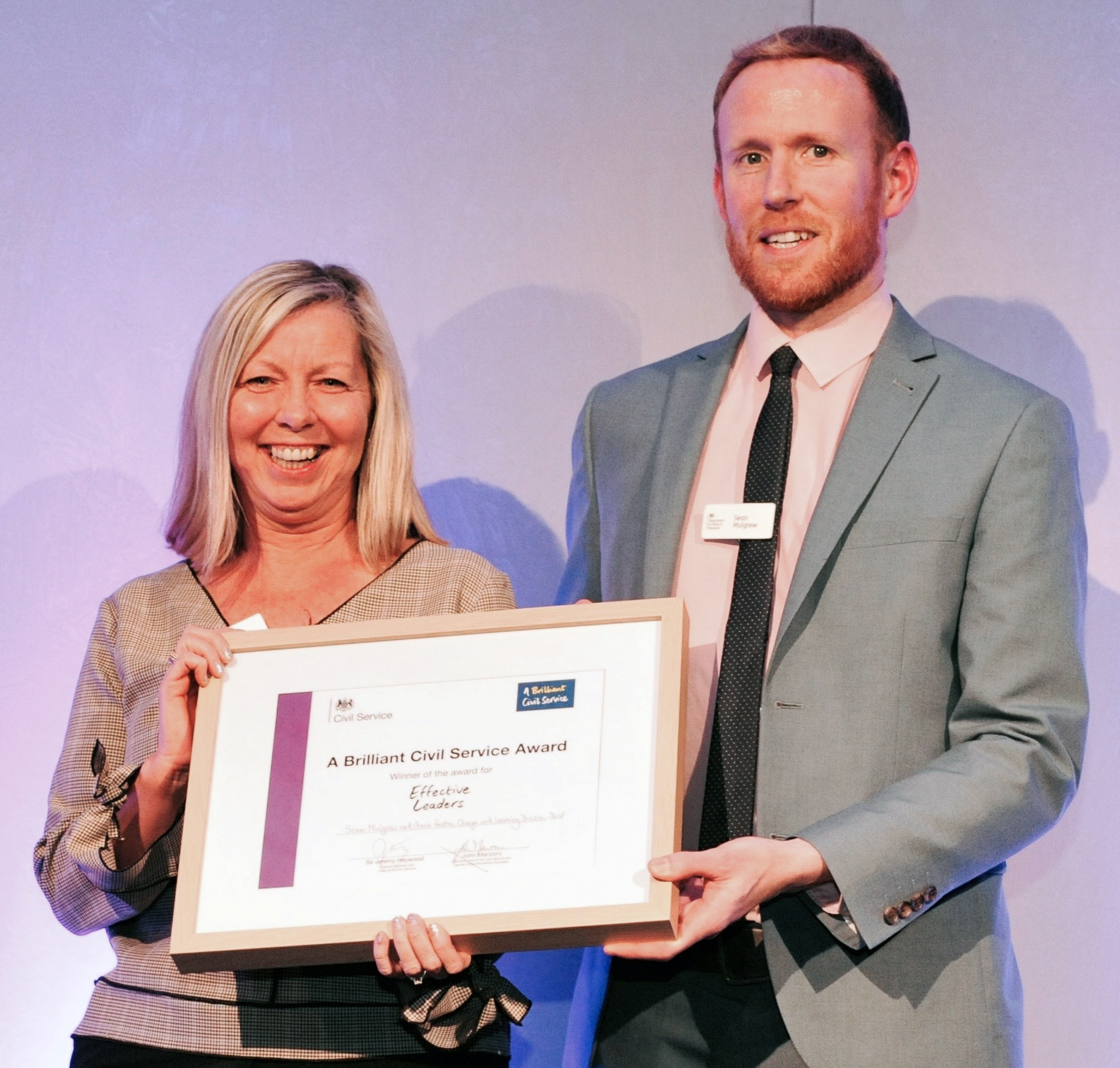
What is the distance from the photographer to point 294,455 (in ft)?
7.88

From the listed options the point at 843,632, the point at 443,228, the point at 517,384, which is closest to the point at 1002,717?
the point at 843,632

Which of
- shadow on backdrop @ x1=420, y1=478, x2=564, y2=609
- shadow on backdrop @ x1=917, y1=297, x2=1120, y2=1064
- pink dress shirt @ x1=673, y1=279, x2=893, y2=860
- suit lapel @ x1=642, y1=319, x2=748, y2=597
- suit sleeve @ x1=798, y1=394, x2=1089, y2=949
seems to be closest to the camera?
suit sleeve @ x1=798, y1=394, x2=1089, y2=949

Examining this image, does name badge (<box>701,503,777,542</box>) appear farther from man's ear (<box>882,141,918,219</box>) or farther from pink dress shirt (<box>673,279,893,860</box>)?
man's ear (<box>882,141,918,219</box>)

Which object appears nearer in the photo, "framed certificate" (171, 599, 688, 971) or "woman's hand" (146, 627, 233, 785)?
"framed certificate" (171, 599, 688, 971)

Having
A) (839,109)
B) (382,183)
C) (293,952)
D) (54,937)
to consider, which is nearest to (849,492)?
(839,109)

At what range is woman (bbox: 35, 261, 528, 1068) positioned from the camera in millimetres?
2064

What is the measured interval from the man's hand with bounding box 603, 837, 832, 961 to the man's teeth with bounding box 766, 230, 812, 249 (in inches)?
37.1

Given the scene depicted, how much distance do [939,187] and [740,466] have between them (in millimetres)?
1059

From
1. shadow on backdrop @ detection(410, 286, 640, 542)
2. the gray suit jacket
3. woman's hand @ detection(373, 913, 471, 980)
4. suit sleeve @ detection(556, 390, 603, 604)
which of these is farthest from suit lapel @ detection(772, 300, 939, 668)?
shadow on backdrop @ detection(410, 286, 640, 542)

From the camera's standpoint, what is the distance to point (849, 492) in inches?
84.4

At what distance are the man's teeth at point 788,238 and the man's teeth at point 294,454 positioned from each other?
792mm

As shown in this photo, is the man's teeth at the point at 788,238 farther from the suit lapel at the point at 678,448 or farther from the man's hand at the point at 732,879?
the man's hand at the point at 732,879

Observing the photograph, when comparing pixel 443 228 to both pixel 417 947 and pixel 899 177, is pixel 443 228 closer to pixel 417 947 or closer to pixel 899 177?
pixel 899 177

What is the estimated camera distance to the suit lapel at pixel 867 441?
83.1 inches
